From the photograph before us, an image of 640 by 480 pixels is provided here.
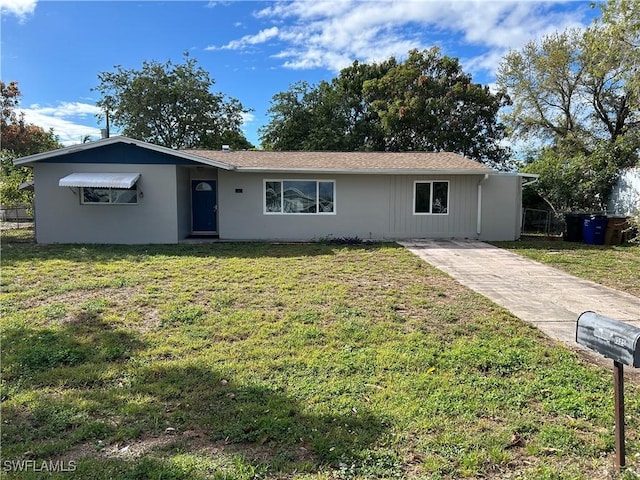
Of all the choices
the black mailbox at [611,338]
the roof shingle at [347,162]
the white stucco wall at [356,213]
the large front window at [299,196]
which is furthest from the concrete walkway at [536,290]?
the large front window at [299,196]

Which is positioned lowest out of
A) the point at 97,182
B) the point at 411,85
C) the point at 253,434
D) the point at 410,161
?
the point at 253,434

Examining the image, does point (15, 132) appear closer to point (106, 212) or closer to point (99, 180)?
point (106, 212)

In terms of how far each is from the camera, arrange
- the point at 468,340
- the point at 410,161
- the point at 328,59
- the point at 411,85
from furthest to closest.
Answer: the point at 328,59, the point at 411,85, the point at 410,161, the point at 468,340

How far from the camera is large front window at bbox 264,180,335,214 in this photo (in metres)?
13.3

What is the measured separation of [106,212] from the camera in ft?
39.8

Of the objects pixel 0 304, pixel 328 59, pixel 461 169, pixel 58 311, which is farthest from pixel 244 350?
pixel 328 59

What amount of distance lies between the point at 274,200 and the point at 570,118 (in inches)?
655

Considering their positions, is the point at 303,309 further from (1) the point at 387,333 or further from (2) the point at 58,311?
(2) the point at 58,311

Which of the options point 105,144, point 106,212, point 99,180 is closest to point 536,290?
point 99,180

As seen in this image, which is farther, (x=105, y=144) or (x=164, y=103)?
(x=164, y=103)

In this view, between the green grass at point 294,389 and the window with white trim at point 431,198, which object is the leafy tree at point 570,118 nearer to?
the window with white trim at point 431,198

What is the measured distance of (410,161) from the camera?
14.1 metres

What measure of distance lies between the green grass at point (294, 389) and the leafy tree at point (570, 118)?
13.4 metres

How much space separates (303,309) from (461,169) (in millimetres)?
9096
